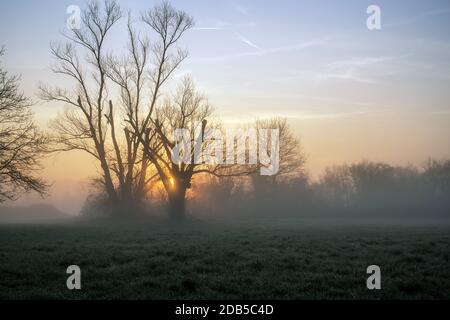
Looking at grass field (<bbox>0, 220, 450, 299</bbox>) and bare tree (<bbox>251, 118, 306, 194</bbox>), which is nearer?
grass field (<bbox>0, 220, 450, 299</bbox>)

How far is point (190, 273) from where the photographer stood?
35.9ft

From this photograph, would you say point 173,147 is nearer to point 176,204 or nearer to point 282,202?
point 176,204

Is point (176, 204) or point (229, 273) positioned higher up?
point (176, 204)

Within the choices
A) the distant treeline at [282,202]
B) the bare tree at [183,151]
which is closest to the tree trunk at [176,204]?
the bare tree at [183,151]

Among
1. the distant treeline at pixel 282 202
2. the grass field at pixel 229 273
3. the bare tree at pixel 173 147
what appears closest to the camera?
the grass field at pixel 229 273

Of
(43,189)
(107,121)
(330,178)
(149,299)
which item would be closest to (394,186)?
(330,178)

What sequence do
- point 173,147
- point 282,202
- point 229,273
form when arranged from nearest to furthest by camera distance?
point 229,273 < point 173,147 < point 282,202

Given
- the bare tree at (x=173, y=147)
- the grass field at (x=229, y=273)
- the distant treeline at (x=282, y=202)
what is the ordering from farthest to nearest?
the distant treeline at (x=282, y=202), the bare tree at (x=173, y=147), the grass field at (x=229, y=273)

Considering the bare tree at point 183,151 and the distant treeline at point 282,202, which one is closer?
the bare tree at point 183,151

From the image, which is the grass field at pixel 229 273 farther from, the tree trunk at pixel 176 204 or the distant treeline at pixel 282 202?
the distant treeline at pixel 282 202

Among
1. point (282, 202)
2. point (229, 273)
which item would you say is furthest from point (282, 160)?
point (229, 273)

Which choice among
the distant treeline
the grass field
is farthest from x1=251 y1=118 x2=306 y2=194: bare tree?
the grass field

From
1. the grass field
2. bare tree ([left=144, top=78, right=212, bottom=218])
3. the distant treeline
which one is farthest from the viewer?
the distant treeline

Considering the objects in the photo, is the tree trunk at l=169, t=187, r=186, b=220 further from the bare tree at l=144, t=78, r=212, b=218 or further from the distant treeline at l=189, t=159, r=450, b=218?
the distant treeline at l=189, t=159, r=450, b=218
